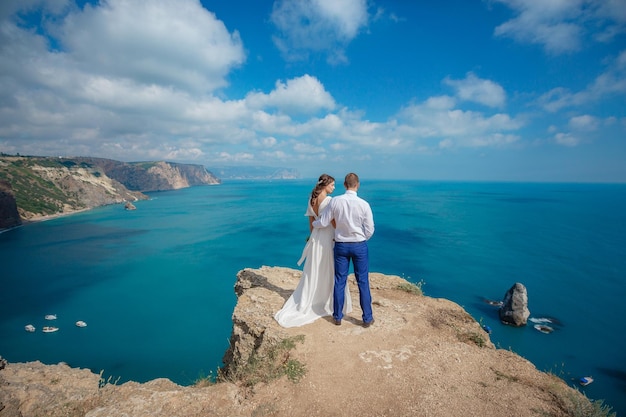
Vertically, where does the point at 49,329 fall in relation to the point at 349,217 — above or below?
below

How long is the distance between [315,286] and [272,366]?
188 cm

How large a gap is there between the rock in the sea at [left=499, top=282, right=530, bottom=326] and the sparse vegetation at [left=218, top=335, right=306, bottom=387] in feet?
108

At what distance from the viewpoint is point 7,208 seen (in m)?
80.3

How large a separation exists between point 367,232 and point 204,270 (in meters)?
48.7

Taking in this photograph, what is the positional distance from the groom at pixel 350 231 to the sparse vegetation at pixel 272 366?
1.33 metres

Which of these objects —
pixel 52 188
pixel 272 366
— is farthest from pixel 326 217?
pixel 52 188

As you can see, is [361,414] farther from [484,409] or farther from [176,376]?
[176,376]

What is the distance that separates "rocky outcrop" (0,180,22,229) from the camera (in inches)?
3078

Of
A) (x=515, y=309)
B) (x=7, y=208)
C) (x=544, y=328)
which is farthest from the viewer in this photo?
(x=7, y=208)

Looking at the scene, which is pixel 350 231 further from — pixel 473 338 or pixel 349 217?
pixel 473 338

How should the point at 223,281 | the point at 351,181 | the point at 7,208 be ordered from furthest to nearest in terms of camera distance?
1. the point at 7,208
2. the point at 223,281
3. the point at 351,181

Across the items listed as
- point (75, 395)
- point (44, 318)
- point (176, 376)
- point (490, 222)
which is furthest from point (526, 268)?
point (44, 318)

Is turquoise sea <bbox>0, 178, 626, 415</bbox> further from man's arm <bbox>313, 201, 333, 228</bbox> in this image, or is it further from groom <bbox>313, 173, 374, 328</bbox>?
man's arm <bbox>313, 201, 333, 228</bbox>

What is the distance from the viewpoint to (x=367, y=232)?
227 inches
